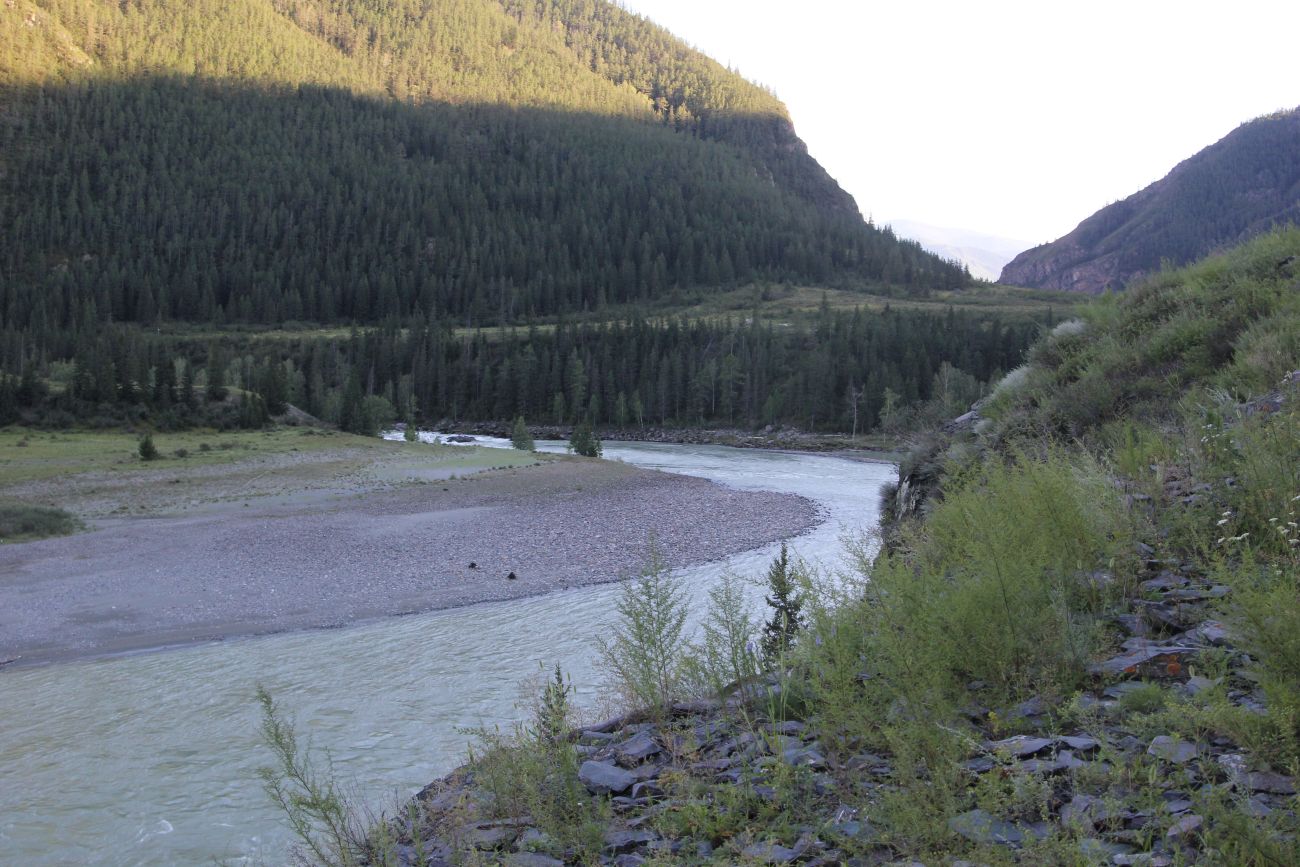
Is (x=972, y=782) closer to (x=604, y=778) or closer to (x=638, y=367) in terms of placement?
(x=604, y=778)

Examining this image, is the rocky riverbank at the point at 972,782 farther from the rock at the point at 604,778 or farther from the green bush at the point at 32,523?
the green bush at the point at 32,523

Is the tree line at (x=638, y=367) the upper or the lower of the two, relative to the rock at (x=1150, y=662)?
upper

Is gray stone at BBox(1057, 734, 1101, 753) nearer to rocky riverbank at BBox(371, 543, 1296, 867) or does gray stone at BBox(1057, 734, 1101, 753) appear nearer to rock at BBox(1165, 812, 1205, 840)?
rocky riverbank at BBox(371, 543, 1296, 867)

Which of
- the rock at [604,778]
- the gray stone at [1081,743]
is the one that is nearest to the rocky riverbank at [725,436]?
the rock at [604,778]

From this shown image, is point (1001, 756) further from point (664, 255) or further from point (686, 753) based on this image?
point (664, 255)

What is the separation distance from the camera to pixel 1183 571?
16.5 feet

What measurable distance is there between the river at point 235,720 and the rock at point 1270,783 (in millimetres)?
4535

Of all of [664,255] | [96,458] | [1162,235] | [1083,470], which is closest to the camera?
[1083,470]

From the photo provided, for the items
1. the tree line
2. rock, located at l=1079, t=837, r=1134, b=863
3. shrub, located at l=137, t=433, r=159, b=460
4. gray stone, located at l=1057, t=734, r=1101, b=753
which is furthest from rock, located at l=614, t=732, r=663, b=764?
the tree line

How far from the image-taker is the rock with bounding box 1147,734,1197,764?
132 inches

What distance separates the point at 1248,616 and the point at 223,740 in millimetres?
9313

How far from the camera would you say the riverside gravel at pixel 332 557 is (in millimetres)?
14695

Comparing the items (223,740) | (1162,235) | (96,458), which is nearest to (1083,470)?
(223,740)

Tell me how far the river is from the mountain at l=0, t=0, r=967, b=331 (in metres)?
126
